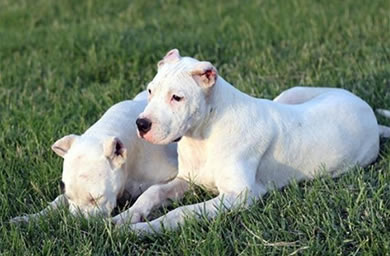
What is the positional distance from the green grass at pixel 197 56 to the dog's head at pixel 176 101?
565 millimetres

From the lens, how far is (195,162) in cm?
499

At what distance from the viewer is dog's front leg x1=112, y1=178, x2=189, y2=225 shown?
15.2 ft

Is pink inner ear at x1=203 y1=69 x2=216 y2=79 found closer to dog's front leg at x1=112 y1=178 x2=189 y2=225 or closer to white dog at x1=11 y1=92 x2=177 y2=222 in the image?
white dog at x1=11 y1=92 x2=177 y2=222

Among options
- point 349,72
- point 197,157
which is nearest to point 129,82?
point 349,72

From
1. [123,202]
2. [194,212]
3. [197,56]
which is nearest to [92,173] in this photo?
[123,202]

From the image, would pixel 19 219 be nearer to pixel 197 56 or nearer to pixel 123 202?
pixel 123 202

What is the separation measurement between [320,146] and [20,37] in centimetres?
494

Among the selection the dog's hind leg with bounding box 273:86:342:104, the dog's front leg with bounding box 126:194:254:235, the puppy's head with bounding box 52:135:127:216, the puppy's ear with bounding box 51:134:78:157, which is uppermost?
the puppy's ear with bounding box 51:134:78:157

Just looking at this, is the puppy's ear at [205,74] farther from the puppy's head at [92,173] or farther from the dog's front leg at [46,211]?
the dog's front leg at [46,211]

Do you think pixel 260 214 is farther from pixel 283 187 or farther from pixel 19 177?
pixel 19 177

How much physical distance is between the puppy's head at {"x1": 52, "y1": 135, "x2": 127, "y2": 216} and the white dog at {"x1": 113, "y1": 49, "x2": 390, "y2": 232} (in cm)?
16

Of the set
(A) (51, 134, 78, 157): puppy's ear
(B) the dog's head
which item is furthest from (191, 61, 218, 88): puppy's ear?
(A) (51, 134, 78, 157): puppy's ear

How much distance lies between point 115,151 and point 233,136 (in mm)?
738

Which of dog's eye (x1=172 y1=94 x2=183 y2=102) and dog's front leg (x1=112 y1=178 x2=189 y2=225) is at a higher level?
dog's eye (x1=172 y1=94 x2=183 y2=102)
